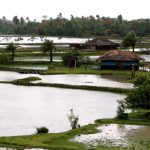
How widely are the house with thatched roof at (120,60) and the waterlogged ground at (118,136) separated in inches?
936

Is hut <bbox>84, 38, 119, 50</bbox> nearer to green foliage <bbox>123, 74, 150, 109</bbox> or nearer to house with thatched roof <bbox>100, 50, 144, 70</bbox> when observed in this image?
house with thatched roof <bbox>100, 50, 144, 70</bbox>

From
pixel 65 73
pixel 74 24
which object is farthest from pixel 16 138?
pixel 74 24

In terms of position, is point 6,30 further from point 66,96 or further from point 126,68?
point 66,96

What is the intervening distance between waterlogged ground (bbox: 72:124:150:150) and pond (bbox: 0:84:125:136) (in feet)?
7.06

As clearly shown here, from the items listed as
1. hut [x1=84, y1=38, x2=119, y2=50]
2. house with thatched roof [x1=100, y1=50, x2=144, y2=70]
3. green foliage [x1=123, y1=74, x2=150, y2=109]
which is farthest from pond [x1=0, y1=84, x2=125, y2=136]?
hut [x1=84, y1=38, x2=119, y2=50]

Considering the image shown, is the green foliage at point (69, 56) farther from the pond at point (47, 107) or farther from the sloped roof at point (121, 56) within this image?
the pond at point (47, 107)

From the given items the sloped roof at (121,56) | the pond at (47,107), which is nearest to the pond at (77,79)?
the pond at (47,107)

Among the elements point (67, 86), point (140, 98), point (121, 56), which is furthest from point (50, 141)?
point (121, 56)

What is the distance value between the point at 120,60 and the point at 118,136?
85.4 ft

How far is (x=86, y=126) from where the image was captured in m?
22.2

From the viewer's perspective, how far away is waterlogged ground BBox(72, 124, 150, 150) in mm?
19125

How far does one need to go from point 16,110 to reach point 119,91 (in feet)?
31.4

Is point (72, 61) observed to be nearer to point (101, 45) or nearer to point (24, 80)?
point (24, 80)

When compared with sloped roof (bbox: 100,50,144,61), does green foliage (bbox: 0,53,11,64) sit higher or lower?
lower
